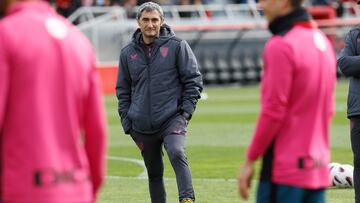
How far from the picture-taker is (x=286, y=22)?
614cm

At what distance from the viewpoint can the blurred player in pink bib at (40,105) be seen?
5156 mm

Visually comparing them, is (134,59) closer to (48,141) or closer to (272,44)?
(272,44)

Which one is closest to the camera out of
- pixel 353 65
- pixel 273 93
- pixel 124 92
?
pixel 273 93

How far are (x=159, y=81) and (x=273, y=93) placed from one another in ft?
15.2

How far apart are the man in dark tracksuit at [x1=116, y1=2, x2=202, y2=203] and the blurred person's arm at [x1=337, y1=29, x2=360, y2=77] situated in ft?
4.79

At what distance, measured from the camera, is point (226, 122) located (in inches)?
930

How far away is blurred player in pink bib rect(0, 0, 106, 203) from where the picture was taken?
5.16 m

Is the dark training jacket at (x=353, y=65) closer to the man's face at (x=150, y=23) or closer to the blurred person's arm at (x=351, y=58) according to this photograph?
the blurred person's arm at (x=351, y=58)

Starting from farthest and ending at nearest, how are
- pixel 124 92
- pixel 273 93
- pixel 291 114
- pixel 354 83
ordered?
pixel 124 92
pixel 354 83
pixel 291 114
pixel 273 93

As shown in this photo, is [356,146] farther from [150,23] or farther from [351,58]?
[150,23]

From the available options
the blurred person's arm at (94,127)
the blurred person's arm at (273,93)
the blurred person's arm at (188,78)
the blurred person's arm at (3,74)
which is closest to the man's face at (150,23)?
the blurred person's arm at (188,78)

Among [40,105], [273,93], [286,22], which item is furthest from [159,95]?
[40,105]

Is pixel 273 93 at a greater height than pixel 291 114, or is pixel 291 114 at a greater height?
pixel 273 93

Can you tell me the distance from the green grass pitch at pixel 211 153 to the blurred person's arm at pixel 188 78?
65.6 inches
